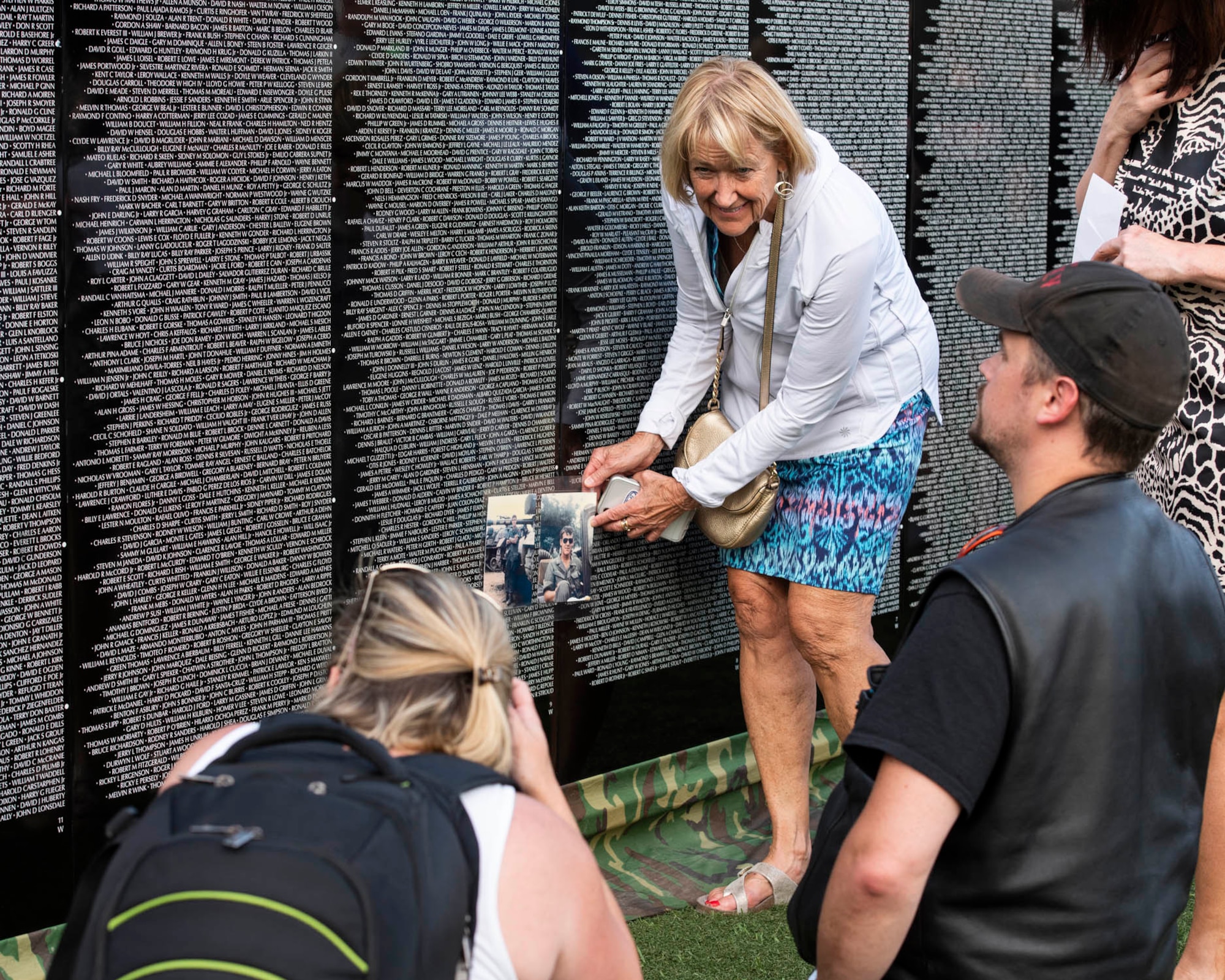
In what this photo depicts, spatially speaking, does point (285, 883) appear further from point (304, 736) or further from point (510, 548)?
point (510, 548)

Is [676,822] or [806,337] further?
[676,822]

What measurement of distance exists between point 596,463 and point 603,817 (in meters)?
1.04

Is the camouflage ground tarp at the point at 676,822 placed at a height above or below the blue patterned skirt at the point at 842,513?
below

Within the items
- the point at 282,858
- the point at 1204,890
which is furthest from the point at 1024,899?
the point at 1204,890

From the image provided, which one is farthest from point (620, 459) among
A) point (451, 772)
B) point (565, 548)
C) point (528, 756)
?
point (451, 772)

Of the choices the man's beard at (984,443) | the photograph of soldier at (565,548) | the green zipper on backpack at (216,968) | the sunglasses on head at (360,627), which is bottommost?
the photograph of soldier at (565,548)

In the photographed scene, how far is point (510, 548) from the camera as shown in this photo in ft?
13.0

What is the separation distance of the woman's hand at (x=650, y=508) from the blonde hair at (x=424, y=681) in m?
2.02

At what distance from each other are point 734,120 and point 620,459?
3.38ft

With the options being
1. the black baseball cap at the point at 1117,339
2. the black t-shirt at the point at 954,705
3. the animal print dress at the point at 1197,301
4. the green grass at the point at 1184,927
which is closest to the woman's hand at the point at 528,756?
the black t-shirt at the point at 954,705

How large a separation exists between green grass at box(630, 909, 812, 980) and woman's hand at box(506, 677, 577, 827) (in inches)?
67.0

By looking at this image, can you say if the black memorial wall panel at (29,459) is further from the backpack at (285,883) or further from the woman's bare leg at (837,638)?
the woman's bare leg at (837,638)

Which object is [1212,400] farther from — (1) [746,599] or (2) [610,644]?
(2) [610,644]

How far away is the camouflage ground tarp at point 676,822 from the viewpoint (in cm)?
416
